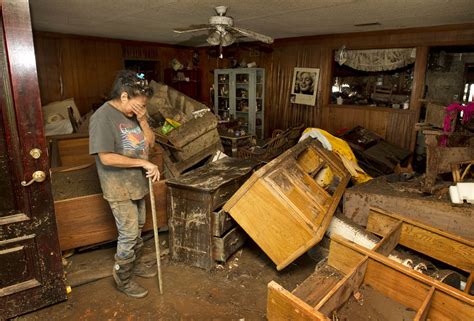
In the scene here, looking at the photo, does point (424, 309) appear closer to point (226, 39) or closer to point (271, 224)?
point (271, 224)

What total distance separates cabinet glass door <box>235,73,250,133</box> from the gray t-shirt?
4540 millimetres

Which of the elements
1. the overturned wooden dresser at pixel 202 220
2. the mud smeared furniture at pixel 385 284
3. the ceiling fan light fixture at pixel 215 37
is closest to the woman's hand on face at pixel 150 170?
the overturned wooden dresser at pixel 202 220

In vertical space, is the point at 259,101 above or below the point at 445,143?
above

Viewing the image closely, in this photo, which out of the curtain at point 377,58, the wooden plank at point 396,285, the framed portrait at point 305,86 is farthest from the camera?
the framed portrait at point 305,86

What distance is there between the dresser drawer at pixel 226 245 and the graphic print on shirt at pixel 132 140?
974 millimetres

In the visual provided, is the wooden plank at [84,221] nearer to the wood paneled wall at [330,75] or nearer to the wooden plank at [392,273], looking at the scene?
the wooden plank at [392,273]

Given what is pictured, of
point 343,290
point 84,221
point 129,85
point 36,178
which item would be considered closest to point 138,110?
point 129,85

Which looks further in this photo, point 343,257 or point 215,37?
point 215,37

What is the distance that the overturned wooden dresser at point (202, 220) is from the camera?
2561mm

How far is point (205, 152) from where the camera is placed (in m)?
4.13

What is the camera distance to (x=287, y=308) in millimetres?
1354

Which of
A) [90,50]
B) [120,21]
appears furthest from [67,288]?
[90,50]

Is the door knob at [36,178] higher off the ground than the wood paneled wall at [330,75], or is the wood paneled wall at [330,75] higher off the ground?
the wood paneled wall at [330,75]

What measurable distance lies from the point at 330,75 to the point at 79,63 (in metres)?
4.82
